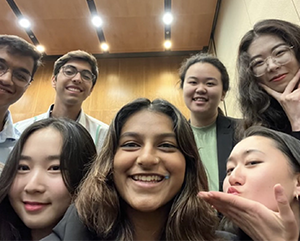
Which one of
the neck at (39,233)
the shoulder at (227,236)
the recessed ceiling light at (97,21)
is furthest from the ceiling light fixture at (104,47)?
the shoulder at (227,236)

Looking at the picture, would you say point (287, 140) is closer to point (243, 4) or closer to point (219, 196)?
point (219, 196)

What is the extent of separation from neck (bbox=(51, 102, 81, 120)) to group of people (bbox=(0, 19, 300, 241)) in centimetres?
79

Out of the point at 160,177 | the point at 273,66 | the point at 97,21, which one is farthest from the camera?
the point at 97,21

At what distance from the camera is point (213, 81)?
1829 millimetres

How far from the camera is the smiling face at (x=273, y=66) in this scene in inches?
53.1

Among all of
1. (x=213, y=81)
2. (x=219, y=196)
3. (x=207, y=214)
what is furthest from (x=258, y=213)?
(x=213, y=81)

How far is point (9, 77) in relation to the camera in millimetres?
1648

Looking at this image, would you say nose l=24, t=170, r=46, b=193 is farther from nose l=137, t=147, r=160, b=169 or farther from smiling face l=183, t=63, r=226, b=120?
smiling face l=183, t=63, r=226, b=120

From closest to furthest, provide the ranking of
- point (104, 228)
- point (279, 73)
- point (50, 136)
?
1. point (104, 228)
2. point (50, 136)
3. point (279, 73)

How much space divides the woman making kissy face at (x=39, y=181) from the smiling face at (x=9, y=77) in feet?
1.99

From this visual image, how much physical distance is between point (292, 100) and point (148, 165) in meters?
0.78

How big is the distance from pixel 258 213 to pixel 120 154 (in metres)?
0.48

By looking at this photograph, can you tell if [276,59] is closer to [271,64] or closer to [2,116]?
[271,64]

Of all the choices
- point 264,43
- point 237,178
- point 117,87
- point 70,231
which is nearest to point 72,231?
point 70,231
